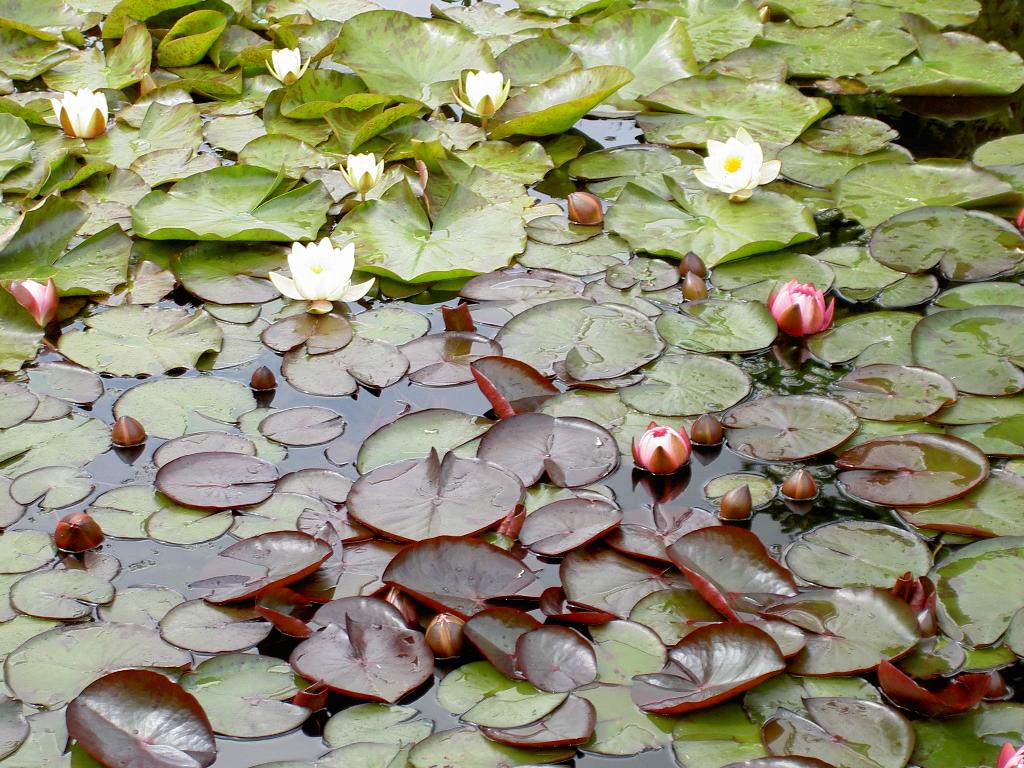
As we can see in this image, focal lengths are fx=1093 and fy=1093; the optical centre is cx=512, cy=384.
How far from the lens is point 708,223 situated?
337 centimetres

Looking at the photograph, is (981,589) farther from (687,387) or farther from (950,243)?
(950,243)

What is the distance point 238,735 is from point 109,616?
41 centimetres

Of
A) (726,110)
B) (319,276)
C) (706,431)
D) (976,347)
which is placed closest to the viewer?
(706,431)

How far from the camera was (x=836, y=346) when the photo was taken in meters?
2.86

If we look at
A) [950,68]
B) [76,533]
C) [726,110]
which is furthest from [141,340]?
[950,68]

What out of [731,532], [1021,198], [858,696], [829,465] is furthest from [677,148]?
[858,696]

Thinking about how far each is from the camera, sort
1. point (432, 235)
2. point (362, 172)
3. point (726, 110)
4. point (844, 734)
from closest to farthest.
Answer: point (844, 734)
point (432, 235)
point (362, 172)
point (726, 110)

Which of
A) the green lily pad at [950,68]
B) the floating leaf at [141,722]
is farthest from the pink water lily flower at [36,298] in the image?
the green lily pad at [950,68]

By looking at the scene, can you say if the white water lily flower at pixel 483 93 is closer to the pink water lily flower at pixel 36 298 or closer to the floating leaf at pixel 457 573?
the pink water lily flower at pixel 36 298

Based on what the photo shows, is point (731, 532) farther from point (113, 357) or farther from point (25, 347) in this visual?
point (25, 347)

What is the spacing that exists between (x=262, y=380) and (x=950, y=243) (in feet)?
6.56

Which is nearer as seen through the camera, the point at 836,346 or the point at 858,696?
the point at 858,696

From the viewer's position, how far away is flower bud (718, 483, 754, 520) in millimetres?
2301

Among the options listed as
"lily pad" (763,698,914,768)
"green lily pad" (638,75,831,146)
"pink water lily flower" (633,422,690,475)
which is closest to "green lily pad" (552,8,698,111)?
"green lily pad" (638,75,831,146)
